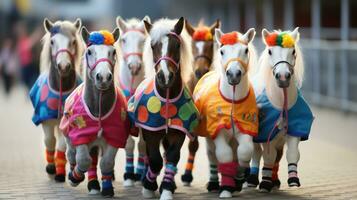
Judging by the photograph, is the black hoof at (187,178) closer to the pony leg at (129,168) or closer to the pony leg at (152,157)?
the pony leg at (129,168)

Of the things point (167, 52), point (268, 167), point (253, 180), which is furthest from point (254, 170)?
point (167, 52)

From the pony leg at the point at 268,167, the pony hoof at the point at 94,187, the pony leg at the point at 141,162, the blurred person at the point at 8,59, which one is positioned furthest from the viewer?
the blurred person at the point at 8,59

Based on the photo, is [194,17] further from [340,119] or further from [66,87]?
[66,87]

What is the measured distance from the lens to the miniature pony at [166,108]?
8.78 meters

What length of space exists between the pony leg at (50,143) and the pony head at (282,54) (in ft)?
9.58

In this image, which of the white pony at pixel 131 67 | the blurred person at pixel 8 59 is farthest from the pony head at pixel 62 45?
the blurred person at pixel 8 59

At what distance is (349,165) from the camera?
1192 centimetres

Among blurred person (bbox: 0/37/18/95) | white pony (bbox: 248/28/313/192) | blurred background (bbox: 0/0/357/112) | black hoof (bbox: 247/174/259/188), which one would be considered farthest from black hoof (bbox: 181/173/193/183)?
blurred person (bbox: 0/37/18/95)

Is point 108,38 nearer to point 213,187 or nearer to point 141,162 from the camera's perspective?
point 141,162

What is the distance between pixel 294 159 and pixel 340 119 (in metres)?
9.28

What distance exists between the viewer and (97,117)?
895cm

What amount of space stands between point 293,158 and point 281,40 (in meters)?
1.18

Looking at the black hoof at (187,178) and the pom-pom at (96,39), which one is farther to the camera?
the black hoof at (187,178)

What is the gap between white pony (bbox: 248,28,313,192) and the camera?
8.91 metres
